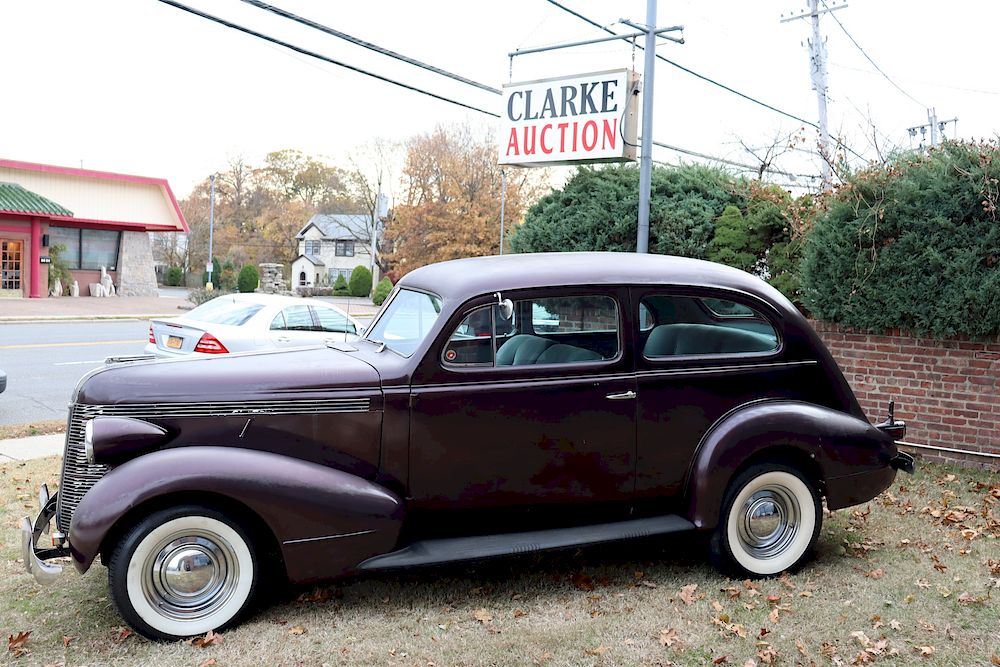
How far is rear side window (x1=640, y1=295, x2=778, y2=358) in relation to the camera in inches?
197

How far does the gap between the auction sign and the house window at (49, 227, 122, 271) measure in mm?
32038

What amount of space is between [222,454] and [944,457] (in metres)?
6.61

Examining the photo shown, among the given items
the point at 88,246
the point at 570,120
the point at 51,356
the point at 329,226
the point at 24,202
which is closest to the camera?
the point at 570,120

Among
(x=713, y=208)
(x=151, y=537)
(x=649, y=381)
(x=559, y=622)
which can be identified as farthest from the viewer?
(x=713, y=208)

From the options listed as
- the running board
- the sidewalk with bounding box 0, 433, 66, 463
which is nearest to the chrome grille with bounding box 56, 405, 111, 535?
the running board

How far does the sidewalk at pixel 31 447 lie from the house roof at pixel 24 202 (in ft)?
91.3

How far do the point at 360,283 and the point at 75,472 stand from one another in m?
52.8

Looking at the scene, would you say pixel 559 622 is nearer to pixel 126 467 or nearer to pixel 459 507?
pixel 459 507

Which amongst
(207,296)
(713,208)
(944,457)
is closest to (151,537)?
(944,457)

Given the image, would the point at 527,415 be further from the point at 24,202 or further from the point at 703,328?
the point at 24,202

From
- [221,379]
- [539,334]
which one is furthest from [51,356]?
[539,334]

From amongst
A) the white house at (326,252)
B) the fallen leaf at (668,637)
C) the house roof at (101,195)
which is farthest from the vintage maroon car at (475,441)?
the white house at (326,252)

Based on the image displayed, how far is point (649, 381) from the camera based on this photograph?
482cm

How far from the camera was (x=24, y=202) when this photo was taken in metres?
33.2
